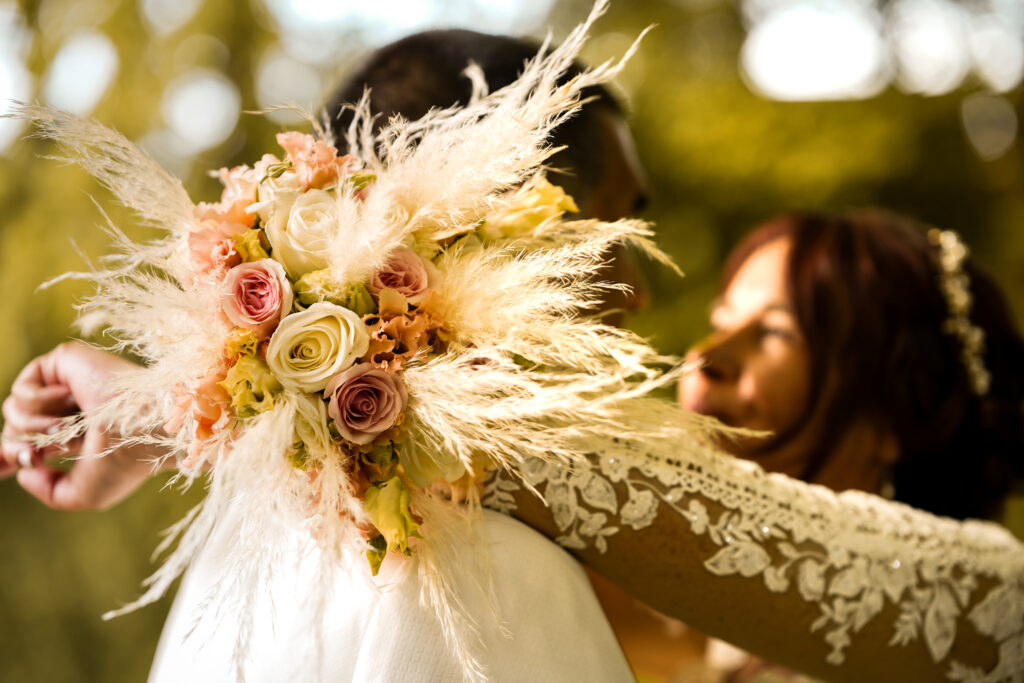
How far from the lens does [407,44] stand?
135cm

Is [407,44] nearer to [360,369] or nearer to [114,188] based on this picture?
[114,188]

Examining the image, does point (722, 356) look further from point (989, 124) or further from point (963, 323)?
point (989, 124)

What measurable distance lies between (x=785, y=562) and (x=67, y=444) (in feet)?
3.98

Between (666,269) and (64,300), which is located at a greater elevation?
(666,269)

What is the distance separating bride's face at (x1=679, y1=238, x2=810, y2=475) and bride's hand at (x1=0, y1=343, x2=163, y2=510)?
1.60 metres

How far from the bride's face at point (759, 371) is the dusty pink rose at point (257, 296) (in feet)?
5.36

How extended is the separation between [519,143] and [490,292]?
0.61 feet

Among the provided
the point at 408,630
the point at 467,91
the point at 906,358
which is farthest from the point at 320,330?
the point at 906,358

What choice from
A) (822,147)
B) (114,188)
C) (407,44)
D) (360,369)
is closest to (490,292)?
(360,369)

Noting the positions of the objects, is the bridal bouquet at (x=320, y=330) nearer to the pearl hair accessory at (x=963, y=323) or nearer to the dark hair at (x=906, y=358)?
the dark hair at (x=906, y=358)

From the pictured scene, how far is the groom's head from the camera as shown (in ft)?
4.29

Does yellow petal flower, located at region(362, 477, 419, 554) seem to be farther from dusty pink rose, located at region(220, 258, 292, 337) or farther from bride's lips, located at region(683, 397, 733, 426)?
bride's lips, located at region(683, 397, 733, 426)

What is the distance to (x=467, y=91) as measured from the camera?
132 cm

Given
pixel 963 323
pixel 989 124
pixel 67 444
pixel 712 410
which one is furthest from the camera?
pixel 989 124
